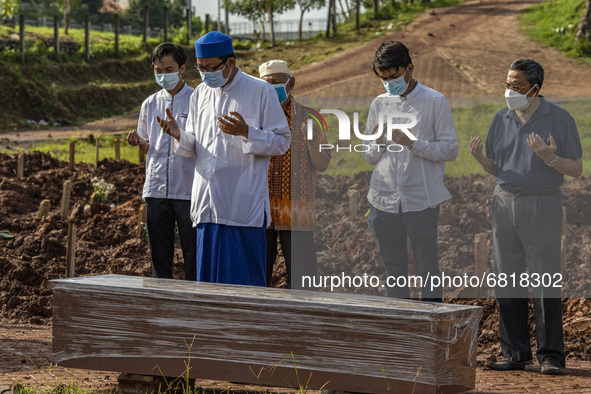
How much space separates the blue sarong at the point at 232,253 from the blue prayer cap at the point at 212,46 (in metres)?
0.87

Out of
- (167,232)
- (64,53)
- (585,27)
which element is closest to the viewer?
(167,232)

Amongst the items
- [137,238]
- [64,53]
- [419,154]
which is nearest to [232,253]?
[419,154]

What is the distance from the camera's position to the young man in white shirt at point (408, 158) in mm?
4941

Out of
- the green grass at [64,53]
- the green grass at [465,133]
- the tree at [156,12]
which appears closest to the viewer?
the green grass at [465,133]

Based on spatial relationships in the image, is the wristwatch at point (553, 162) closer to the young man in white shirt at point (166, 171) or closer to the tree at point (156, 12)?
the young man in white shirt at point (166, 171)

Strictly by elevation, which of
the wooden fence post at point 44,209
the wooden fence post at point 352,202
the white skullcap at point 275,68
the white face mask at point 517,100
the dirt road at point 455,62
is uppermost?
the dirt road at point 455,62

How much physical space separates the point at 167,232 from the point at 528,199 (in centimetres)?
219

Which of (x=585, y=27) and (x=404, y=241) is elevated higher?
(x=585, y=27)

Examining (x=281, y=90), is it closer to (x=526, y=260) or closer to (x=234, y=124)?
(x=234, y=124)

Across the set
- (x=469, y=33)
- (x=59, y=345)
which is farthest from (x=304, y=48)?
(x=59, y=345)

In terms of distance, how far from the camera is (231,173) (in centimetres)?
477

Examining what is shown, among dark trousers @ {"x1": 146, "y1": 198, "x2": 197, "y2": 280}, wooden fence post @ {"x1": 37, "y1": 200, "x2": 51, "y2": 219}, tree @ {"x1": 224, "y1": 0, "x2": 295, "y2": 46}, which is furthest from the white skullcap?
tree @ {"x1": 224, "y1": 0, "x2": 295, "y2": 46}

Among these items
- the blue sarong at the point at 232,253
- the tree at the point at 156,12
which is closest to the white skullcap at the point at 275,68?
the blue sarong at the point at 232,253

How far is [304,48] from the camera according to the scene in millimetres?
31891
